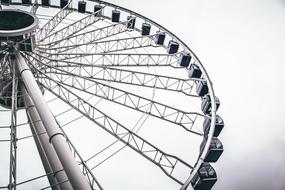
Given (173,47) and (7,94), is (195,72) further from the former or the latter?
(7,94)

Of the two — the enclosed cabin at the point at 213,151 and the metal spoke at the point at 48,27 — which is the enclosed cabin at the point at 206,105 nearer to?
the enclosed cabin at the point at 213,151

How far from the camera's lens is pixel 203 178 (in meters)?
12.3

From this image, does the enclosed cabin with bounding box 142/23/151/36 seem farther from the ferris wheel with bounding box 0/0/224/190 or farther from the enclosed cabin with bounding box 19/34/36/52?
the enclosed cabin with bounding box 19/34/36/52

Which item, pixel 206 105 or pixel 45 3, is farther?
pixel 45 3

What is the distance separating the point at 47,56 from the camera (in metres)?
15.8

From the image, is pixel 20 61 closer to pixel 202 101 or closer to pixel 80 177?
pixel 80 177

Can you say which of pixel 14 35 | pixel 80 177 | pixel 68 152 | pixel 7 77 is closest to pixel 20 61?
pixel 14 35

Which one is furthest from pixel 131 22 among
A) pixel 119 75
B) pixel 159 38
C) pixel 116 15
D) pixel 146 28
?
pixel 119 75

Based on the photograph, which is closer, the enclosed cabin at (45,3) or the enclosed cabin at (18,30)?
the enclosed cabin at (18,30)

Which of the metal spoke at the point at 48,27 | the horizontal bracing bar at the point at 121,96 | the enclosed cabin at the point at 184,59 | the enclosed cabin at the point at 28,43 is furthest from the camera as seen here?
the enclosed cabin at the point at 184,59

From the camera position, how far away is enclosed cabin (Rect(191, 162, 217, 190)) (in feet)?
40.0

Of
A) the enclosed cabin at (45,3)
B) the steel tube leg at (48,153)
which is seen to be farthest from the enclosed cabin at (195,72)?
the enclosed cabin at (45,3)

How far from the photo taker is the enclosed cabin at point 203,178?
480 inches

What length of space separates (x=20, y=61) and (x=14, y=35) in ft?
4.21
